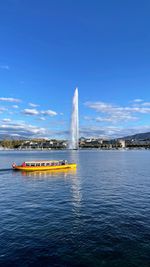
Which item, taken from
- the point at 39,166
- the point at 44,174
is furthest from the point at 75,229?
the point at 39,166

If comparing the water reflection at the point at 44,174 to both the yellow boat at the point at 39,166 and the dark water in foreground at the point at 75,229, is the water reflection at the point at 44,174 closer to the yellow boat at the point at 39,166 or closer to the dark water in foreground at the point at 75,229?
the yellow boat at the point at 39,166

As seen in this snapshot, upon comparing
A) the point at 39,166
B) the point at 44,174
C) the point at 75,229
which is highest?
the point at 39,166

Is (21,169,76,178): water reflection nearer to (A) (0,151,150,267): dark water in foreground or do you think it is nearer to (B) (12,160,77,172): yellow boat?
(B) (12,160,77,172): yellow boat

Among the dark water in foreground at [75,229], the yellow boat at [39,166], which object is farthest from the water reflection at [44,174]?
the dark water in foreground at [75,229]

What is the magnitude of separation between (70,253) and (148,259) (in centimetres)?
711

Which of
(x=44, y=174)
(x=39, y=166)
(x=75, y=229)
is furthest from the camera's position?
(x=39, y=166)

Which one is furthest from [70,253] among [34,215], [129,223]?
[34,215]

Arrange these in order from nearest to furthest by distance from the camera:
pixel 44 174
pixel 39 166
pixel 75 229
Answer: pixel 75 229 < pixel 44 174 < pixel 39 166

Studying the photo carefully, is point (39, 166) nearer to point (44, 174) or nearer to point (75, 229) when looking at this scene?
point (44, 174)

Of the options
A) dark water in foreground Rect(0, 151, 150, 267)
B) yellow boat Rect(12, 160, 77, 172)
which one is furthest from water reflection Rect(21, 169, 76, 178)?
dark water in foreground Rect(0, 151, 150, 267)

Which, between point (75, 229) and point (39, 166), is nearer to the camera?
point (75, 229)

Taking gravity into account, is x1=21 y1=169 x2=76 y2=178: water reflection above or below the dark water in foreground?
above

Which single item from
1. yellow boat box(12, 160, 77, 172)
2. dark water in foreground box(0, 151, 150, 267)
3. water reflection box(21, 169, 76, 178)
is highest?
yellow boat box(12, 160, 77, 172)

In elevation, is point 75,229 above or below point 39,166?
below
